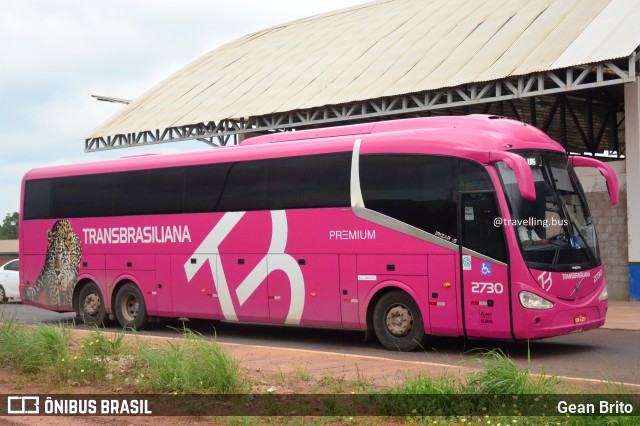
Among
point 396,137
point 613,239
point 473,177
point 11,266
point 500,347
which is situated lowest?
point 500,347

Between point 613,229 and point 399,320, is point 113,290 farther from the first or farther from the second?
point 613,229

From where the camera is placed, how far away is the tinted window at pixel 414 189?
46.1 ft

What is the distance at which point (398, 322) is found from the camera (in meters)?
14.8

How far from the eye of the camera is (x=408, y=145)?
1459 centimetres

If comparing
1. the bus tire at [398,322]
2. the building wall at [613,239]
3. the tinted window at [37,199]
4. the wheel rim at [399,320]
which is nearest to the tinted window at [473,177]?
the bus tire at [398,322]

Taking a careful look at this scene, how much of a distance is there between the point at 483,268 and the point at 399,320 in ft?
6.13

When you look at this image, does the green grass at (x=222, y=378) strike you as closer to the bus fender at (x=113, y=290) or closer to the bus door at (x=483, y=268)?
the bus door at (x=483, y=268)

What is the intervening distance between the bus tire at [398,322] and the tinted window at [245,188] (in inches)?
Result: 121

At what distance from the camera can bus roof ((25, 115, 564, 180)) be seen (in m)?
14.0

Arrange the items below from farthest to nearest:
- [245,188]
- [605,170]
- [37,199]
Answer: [37,199] < [245,188] < [605,170]

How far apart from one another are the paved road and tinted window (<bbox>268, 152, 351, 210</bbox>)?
247 centimetres

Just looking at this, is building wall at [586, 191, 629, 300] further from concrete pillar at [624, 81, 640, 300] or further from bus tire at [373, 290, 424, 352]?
bus tire at [373, 290, 424, 352]

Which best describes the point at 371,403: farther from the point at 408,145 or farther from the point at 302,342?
the point at 302,342

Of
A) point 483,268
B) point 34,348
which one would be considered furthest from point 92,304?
point 483,268
